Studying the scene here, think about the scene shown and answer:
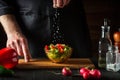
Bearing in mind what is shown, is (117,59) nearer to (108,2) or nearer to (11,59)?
(11,59)

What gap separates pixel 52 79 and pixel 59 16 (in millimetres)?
743

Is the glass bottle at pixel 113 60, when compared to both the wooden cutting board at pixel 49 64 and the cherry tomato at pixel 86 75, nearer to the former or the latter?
the wooden cutting board at pixel 49 64

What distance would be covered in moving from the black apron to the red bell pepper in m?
0.45

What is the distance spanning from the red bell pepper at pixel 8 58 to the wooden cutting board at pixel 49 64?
4cm

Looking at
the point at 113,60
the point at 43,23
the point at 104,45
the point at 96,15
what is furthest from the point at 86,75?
the point at 96,15

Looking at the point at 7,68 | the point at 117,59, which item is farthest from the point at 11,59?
the point at 117,59

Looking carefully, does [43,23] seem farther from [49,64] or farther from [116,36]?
[116,36]

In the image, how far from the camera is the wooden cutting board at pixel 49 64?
5.99 ft

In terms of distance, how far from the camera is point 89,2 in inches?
162

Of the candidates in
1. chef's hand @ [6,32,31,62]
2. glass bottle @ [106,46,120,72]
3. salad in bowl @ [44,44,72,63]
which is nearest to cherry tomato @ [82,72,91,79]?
glass bottle @ [106,46,120,72]

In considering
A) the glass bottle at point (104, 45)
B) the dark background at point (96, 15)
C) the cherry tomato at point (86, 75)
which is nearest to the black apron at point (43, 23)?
the glass bottle at point (104, 45)

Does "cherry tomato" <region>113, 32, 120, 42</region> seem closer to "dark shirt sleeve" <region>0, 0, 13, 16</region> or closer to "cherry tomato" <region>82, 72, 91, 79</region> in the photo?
"dark shirt sleeve" <region>0, 0, 13, 16</region>

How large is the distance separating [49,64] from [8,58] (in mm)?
211

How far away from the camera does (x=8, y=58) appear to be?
5.92ft
